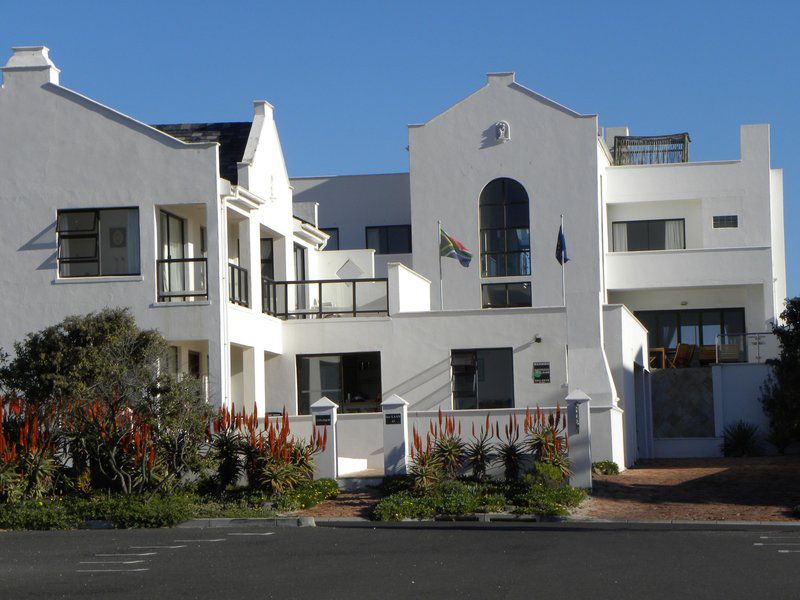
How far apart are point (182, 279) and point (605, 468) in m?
9.98

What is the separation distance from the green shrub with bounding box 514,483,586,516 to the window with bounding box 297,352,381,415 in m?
8.09

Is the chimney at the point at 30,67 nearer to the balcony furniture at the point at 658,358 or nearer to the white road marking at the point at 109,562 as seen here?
the white road marking at the point at 109,562

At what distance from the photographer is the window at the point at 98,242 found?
1064 inches

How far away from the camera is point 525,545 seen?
1717 centimetres

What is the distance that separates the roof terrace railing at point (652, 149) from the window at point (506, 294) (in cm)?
758

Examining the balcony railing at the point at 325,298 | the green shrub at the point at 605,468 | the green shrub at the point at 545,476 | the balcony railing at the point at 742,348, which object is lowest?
the green shrub at the point at 605,468

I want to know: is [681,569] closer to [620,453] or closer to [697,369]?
[620,453]

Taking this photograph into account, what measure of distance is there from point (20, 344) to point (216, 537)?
26.6ft

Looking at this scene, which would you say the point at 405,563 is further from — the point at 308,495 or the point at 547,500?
the point at 308,495

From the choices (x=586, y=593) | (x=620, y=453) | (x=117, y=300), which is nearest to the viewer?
(x=586, y=593)

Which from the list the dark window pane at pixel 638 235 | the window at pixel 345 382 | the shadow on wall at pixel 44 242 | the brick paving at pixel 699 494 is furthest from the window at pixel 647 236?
the shadow on wall at pixel 44 242

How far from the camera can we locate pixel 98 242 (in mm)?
27078

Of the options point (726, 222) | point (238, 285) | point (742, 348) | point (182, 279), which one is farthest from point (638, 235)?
point (182, 279)

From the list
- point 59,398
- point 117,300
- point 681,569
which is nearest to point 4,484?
point 59,398
